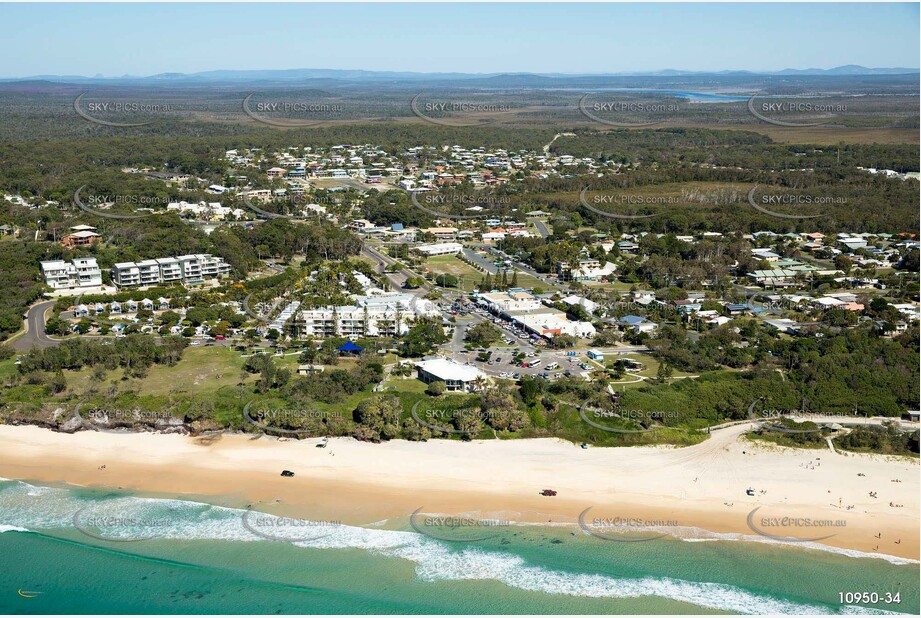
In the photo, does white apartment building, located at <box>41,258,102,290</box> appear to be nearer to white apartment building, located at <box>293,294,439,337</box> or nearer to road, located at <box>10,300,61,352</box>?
road, located at <box>10,300,61,352</box>

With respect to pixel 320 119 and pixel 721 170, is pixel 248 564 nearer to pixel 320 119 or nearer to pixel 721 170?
pixel 721 170

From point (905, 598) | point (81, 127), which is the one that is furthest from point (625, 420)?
point (81, 127)

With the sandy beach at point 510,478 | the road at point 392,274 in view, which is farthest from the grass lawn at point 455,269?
the sandy beach at point 510,478

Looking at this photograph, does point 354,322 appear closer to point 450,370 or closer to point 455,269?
point 450,370

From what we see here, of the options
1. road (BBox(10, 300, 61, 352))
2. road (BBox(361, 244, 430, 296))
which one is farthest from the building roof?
road (BBox(10, 300, 61, 352))

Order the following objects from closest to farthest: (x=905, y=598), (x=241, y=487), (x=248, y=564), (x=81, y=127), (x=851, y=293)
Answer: (x=905, y=598)
(x=248, y=564)
(x=241, y=487)
(x=851, y=293)
(x=81, y=127)

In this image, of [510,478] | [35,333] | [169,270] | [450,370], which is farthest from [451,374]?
[169,270]
